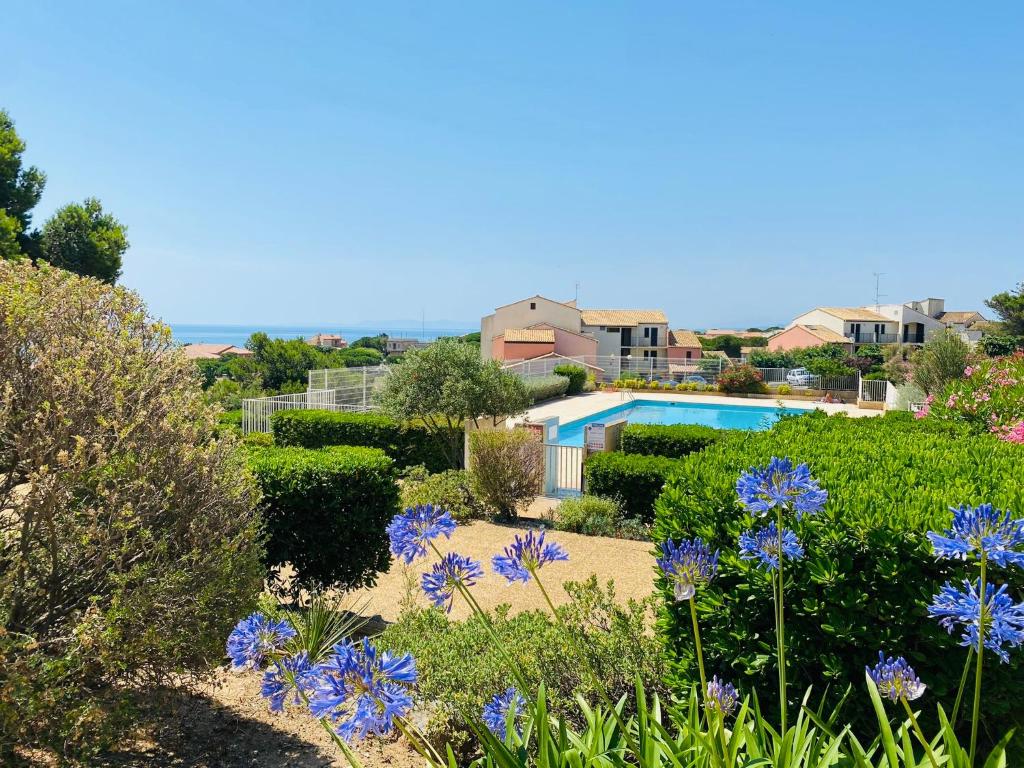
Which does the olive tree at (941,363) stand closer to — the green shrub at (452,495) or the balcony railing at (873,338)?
the green shrub at (452,495)

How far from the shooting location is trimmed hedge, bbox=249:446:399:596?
20.0 ft

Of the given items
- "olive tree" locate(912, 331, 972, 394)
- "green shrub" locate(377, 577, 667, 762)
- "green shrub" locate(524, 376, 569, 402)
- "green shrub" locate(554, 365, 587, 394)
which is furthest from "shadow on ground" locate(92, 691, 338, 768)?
"green shrub" locate(554, 365, 587, 394)

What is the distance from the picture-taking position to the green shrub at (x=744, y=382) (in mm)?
30469

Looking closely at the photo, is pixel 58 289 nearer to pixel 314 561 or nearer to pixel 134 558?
pixel 134 558

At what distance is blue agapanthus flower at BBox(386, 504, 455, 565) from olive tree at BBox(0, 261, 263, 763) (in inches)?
64.9

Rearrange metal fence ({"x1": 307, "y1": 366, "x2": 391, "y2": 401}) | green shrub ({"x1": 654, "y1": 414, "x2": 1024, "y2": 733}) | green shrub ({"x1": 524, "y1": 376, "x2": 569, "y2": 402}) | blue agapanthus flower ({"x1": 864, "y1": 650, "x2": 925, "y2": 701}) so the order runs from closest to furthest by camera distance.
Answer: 1. blue agapanthus flower ({"x1": 864, "y1": 650, "x2": 925, "y2": 701})
2. green shrub ({"x1": 654, "y1": 414, "x2": 1024, "y2": 733})
3. metal fence ({"x1": 307, "y1": 366, "x2": 391, "y2": 401})
4. green shrub ({"x1": 524, "y1": 376, "x2": 569, "y2": 402})

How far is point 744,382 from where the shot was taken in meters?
30.6

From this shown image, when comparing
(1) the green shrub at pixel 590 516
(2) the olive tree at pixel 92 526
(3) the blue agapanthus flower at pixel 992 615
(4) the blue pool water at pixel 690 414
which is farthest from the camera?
(4) the blue pool water at pixel 690 414

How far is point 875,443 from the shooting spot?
437 centimetres

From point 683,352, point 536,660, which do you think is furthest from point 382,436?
point 683,352

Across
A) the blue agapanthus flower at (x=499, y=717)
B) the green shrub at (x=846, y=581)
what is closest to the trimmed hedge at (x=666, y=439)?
the green shrub at (x=846, y=581)

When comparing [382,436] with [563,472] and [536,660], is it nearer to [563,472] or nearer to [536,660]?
[563,472]

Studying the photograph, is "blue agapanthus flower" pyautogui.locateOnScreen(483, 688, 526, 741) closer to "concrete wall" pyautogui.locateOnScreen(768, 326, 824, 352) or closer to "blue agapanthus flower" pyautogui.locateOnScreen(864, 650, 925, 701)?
Answer: "blue agapanthus flower" pyautogui.locateOnScreen(864, 650, 925, 701)

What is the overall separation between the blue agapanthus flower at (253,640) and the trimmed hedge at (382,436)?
38.5ft
